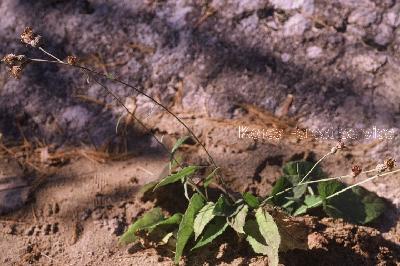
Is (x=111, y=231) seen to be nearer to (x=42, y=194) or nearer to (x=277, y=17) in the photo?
(x=42, y=194)

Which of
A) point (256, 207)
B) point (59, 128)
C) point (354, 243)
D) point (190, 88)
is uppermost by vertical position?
point (190, 88)

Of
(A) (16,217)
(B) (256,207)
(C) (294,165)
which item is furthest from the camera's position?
(A) (16,217)

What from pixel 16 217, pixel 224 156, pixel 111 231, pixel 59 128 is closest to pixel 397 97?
pixel 224 156

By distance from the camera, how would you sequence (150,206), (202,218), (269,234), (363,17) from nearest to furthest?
(269,234) < (202,218) < (150,206) < (363,17)

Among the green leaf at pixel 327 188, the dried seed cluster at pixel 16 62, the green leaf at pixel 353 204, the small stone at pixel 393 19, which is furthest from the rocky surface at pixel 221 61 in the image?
the dried seed cluster at pixel 16 62

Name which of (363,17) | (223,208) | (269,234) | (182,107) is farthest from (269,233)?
(363,17)

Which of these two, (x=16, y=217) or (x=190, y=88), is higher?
(x=190, y=88)

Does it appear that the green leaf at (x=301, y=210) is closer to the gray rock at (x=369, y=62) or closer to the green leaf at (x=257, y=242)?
the green leaf at (x=257, y=242)

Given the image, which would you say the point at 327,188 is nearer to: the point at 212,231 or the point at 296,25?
the point at 212,231
